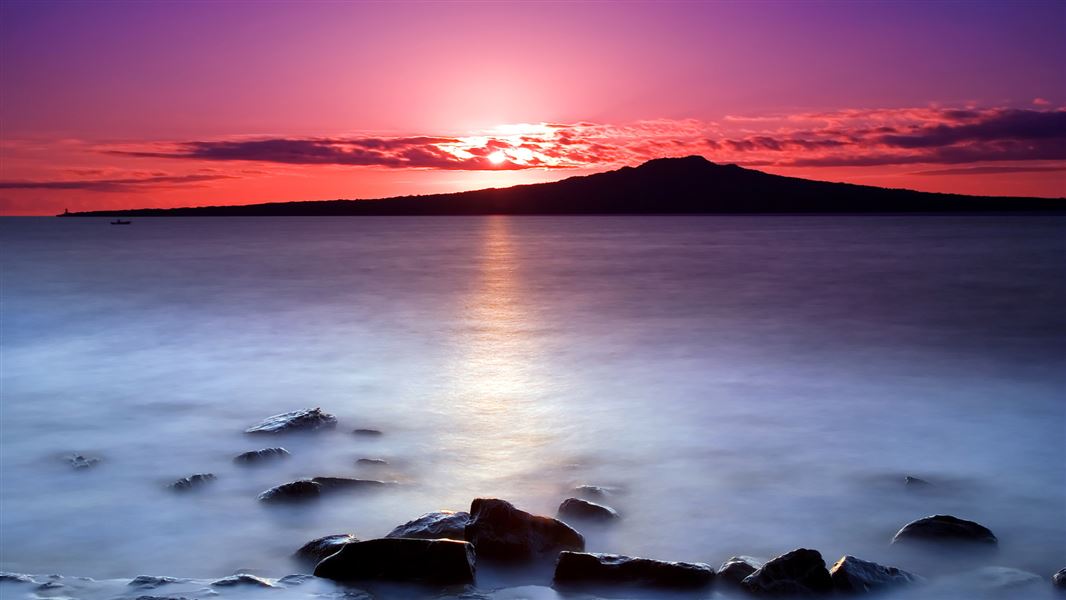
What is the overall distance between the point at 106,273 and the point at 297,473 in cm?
3877

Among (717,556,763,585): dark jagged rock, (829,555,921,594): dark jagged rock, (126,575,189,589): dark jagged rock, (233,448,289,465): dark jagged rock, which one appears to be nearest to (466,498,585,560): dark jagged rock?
(717,556,763,585): dark jagged rock

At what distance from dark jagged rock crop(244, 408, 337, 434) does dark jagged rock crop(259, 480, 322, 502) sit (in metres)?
2.40

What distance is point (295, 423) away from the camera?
9695 mm

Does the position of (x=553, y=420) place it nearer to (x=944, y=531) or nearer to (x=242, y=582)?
(x=944, y=531)

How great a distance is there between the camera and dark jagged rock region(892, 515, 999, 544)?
611cm

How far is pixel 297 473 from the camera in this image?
319 inches

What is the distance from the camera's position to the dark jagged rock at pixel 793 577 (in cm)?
511

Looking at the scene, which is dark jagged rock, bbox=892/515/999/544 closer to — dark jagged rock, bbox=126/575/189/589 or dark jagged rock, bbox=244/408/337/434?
dark jagged rock, bbox=126/575/189/589

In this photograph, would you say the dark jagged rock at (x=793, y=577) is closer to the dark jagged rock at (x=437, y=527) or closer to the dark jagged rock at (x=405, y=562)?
the dark jagged rock at (x=405, y=562)

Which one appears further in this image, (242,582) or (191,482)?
(191,482)

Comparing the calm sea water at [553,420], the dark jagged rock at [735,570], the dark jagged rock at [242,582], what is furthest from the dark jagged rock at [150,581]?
the dark jagged rock at [735,570]

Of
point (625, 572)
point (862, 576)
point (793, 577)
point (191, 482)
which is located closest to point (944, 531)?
point (862, 576)

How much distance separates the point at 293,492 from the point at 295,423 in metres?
2.63

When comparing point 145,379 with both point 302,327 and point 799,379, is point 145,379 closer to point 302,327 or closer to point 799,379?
point 302,327
